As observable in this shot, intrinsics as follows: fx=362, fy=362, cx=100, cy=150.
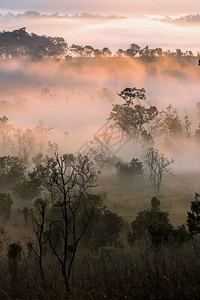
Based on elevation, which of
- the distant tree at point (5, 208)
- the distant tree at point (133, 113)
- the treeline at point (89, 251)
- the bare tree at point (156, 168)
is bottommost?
the treeline at point (89, 251)

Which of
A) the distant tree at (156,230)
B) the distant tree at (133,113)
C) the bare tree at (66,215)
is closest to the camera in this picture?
the bare tree at (66,215)

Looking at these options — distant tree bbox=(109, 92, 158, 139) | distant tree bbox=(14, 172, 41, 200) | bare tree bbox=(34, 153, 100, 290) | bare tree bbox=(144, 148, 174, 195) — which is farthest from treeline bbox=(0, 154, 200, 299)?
distant tree bbox=(109, 92, 158, 139)

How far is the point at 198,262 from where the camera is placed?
1382 cm

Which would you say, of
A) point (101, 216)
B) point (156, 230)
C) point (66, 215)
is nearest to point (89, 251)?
point (101, 216)

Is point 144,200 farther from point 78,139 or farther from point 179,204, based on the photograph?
point 78,139

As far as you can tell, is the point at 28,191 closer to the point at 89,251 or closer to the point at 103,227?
the point at 103,227

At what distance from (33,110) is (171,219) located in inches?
6117

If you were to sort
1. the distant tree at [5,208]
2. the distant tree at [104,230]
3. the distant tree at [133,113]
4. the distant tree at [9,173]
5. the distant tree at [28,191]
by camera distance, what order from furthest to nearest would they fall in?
the distant tree at [133,113] < the distant tree at [9,173] < the distant tree at [28,191] < the distant tree at [5,208] < the distant tree at [104,230]

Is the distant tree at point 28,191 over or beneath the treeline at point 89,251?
over

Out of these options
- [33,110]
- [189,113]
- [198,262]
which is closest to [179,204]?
[198,262]

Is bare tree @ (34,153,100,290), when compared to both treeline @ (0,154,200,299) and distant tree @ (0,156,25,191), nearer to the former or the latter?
treeline @ (0,154,200,299)

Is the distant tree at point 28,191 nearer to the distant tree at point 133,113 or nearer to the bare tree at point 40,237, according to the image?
the bare tree at point 40,237

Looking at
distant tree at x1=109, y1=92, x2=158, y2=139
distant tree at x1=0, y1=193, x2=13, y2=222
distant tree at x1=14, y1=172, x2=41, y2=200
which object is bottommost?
distant tree at x1=0, y1=193, x2=13, y2=222

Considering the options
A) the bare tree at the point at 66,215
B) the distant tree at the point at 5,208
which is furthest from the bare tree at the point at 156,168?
the distant tree at the point at 5,208
